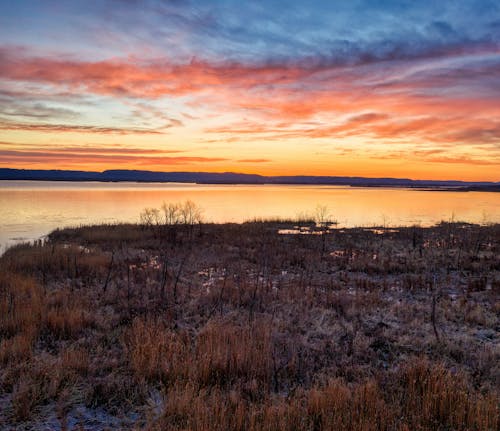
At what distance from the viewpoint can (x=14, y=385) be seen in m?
5.71

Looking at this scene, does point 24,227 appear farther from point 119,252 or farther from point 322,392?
point 322,392

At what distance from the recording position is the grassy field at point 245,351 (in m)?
5.20

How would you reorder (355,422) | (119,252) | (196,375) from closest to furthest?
(355,422) < (196,375) < (119,252)

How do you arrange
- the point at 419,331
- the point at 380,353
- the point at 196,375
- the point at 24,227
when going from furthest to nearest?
the point at 24,227 → the point at 419,331 → the point at 380,353 → the point at 196,375

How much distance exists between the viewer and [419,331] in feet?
28.5

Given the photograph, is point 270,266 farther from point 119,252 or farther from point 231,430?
point 231,430

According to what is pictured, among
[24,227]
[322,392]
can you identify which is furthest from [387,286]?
[24,227]

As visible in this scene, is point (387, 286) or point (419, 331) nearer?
point (419, 331)

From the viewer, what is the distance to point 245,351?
6.91 metres

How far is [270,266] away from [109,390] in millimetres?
11659

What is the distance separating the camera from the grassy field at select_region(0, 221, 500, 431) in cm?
520

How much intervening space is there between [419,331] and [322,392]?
4.03 meters

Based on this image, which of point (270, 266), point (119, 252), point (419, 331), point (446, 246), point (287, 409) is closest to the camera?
point (287, 409)

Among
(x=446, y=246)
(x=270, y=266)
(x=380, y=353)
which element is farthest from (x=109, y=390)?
(x=446, y=246)
